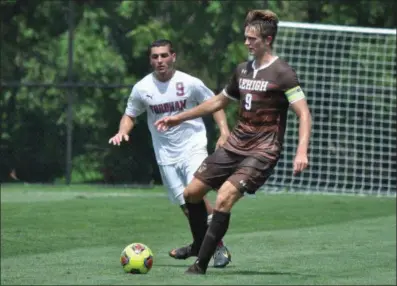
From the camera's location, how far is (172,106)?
1238cm

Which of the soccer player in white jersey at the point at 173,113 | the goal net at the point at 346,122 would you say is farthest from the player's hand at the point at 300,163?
the goal net at the point at 346,122

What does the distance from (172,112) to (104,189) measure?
32.2ft

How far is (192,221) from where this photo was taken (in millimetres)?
11875

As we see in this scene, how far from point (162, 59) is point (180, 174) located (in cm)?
119

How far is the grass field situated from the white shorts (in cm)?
60

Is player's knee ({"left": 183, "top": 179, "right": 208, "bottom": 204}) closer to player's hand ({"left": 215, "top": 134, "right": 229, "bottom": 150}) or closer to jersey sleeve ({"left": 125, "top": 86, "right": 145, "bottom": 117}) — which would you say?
player's hand ({"left": 215, "top": 134, "right": 229, "bottom": 150})

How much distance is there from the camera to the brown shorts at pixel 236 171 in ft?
35.3

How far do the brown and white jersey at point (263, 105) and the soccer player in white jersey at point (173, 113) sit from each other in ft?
3.72

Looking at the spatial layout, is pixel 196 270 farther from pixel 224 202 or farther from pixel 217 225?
pixel 224 202

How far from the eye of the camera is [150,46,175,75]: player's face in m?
12.3

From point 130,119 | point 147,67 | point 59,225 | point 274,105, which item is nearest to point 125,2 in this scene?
point 147,67

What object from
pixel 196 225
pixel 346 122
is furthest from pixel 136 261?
pixel 346 122

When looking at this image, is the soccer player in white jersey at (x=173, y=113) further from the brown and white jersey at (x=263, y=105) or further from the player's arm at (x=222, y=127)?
the brown and white jersey at (x=263, y=105)

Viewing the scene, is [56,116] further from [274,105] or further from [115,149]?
[274,105]
